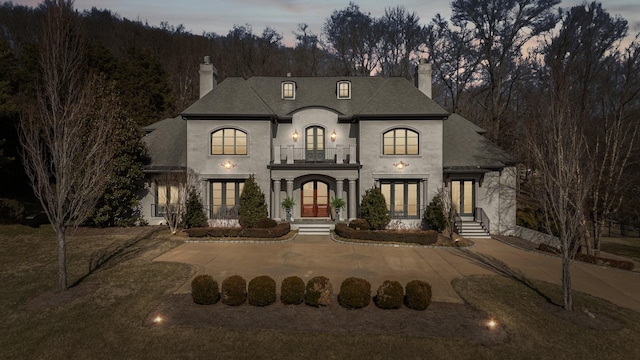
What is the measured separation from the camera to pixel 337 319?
8953 millimetres

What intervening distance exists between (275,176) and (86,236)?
34.6ft

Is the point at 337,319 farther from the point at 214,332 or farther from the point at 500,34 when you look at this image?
the point at 500,34

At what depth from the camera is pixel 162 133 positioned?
2527 cm

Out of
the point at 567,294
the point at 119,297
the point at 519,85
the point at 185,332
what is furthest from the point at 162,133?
the point at 519,85

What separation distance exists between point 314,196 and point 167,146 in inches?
417

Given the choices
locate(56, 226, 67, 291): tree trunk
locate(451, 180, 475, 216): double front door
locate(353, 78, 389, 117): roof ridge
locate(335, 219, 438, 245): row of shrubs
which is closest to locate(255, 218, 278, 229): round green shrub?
locate(335, 219, 438, 245): row of shrubs

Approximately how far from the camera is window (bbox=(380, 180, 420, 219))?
2205cm

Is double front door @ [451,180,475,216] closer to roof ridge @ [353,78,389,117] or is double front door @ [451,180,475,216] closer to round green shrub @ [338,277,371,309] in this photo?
roof ridge @ [353,78,389,117]

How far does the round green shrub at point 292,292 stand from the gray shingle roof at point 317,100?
13.7 meters

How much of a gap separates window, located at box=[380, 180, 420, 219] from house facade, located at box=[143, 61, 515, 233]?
6 cm

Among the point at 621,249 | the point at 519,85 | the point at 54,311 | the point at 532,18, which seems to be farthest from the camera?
the point at 519,85

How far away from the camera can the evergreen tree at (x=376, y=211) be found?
19.9 metres

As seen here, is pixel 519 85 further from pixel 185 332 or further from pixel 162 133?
pixel 185 332

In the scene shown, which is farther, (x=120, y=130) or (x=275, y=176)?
(x=275, y=176)
